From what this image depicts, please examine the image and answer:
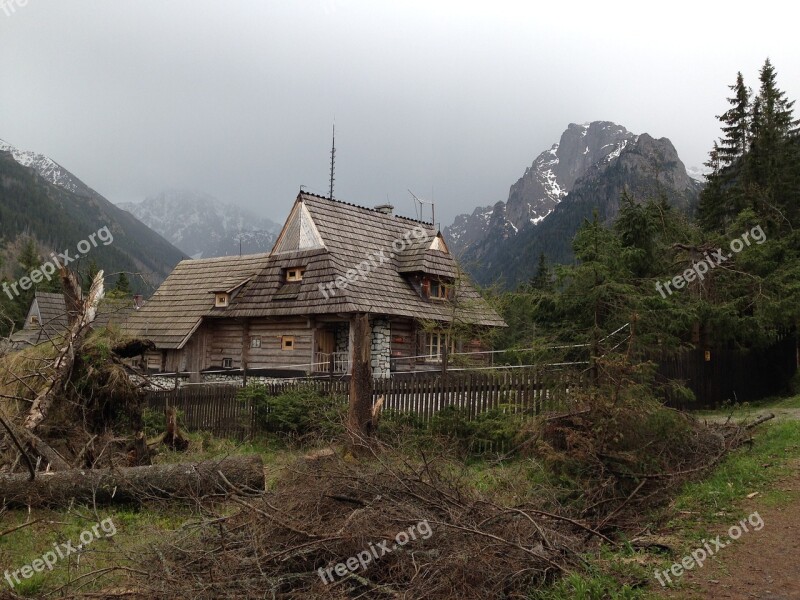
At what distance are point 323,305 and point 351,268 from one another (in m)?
2.27

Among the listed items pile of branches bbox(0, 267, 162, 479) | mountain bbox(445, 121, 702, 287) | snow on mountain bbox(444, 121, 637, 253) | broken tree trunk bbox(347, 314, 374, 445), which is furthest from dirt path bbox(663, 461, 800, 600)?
snow on mountain bbox(444, 121, 637, 253)

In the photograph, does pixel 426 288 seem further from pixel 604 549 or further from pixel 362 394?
pixel 604 549

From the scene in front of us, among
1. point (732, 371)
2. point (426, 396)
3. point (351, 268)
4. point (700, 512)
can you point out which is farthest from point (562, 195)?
point (700, 512)

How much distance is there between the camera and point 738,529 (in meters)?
5.93

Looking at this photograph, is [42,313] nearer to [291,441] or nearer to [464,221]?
[291,441]

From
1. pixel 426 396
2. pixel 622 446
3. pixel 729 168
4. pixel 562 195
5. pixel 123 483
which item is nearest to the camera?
pixel 622 446

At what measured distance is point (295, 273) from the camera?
23.8m

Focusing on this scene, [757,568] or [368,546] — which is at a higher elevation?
[368,546]

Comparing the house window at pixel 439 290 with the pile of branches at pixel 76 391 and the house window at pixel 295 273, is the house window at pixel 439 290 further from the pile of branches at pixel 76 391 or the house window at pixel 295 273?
the pile of branches at pixel 76 391

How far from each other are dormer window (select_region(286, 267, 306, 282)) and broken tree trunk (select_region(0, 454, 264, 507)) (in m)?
15.1

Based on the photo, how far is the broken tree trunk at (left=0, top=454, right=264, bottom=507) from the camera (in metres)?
8.04

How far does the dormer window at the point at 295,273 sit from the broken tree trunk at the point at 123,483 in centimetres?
1508

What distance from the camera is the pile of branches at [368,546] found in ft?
16.4

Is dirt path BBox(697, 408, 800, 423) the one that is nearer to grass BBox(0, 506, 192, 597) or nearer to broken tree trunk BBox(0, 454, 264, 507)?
broken tree trunk BBox(0, 454, 264, 507)
